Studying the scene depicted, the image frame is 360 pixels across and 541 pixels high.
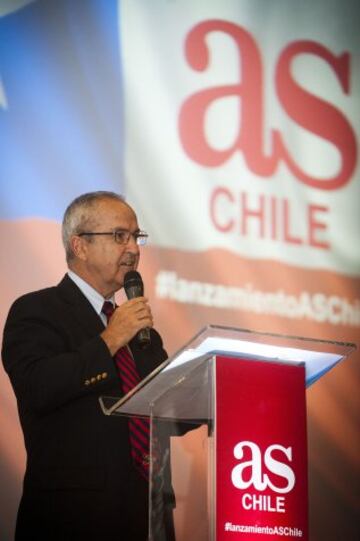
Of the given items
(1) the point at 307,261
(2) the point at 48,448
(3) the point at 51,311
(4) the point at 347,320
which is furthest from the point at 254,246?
Answer: (2) the point at 48,448

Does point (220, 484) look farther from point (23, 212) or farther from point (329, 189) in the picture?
point (329, 189)

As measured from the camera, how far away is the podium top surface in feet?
6.36

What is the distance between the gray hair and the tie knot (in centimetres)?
20

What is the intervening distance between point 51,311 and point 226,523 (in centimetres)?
100

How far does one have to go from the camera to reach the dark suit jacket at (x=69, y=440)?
7.86ft

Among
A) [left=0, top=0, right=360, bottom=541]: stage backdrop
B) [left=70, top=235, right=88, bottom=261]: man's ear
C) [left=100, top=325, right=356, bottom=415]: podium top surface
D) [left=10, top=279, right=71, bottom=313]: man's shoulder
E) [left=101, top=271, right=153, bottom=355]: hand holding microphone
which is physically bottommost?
[left=100, top=325, right=356, bottom=415]: podium top surface

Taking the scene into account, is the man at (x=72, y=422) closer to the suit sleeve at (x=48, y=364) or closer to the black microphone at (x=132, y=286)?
the suit sleeve at (x=48, y=364)

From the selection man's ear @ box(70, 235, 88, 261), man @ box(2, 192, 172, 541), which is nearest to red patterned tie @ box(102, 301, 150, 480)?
man @ box(2, 192, 172, 541)

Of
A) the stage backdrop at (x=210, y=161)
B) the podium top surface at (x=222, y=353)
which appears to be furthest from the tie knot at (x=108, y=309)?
the podium top surface at (x=222, y=353)

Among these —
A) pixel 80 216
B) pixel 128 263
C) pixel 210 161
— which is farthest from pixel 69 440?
pixel 210 161

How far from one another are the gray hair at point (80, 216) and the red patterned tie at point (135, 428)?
0.43 metres

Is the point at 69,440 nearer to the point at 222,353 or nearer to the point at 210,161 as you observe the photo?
the point at 222,353

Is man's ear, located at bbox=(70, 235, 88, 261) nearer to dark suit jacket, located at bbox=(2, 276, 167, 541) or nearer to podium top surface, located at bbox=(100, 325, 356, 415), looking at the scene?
dark suit jacket, located at bbox=(2, 276, 167, 541)

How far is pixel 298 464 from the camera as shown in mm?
2059
